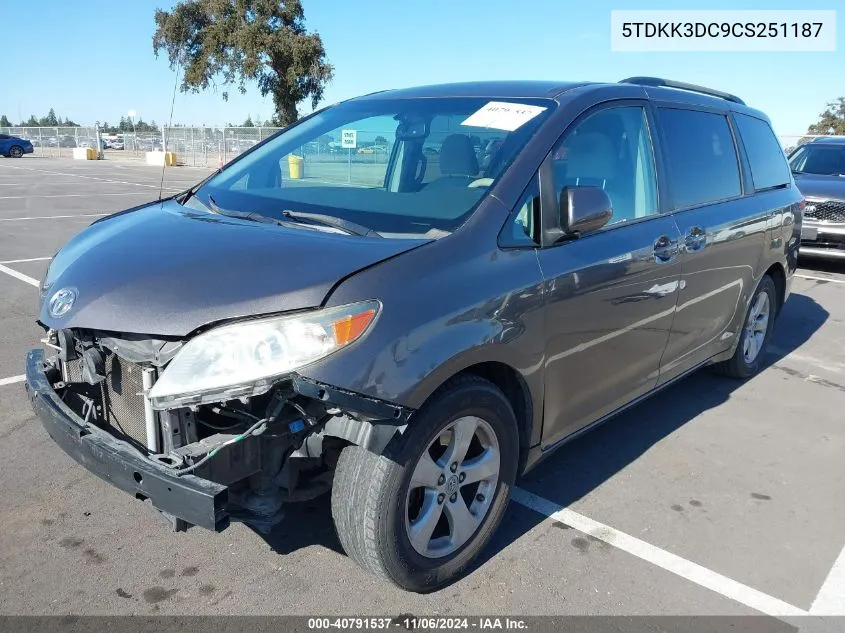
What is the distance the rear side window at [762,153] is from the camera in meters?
4.80

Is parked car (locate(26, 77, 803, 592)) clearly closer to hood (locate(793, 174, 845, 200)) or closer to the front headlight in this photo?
the front headlight

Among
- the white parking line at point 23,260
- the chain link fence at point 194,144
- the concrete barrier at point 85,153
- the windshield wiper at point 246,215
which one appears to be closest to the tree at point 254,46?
the chain link fence at point 194,144

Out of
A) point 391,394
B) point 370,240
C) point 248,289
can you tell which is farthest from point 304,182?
point 391,394

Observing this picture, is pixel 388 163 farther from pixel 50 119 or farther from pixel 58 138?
pixel 50 119

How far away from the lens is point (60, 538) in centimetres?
292

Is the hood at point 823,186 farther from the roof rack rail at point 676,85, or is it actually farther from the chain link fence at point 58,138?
the chain link fence at point 58,138

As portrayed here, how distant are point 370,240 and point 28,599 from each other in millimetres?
1792

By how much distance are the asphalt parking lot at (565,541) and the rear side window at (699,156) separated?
1.42m

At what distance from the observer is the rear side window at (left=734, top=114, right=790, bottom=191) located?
4801mm

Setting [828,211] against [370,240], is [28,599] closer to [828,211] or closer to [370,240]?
[370,240]

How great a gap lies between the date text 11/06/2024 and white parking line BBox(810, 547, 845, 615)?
1174mm

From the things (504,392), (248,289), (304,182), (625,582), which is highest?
(304,182)

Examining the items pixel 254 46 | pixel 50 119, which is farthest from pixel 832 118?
pixel 50 119

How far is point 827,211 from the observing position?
952cm
